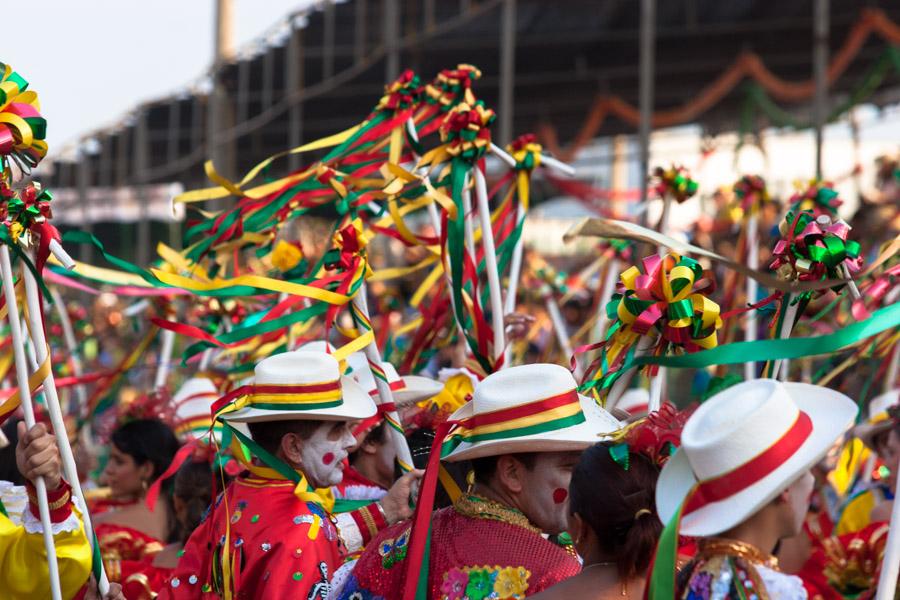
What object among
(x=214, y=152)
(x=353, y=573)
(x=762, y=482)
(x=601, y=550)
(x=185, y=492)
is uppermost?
(x=762, y=482)

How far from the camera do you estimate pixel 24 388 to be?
3.37 metres

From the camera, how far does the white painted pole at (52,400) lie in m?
3.43

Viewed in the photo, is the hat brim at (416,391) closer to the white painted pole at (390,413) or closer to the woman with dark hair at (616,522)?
the white painted pole at (390,413)

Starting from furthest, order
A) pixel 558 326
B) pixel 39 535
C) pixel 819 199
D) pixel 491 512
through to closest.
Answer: pixel 558 326 → pixel 819 199 → pixel 39 535 → pixel 491 512

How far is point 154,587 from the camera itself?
5008 millimetres

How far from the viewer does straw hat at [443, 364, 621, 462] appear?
3.41 metres

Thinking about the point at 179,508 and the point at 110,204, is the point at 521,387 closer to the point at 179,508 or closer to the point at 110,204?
the point at 179,508

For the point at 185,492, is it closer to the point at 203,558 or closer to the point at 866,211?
the point at 203,558

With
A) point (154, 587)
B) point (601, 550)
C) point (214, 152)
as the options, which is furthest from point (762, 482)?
point (214, 152)

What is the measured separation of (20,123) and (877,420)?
3.53 m

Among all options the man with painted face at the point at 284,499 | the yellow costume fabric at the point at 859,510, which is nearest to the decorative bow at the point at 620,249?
the yellow costume fabric at the point at 859,510

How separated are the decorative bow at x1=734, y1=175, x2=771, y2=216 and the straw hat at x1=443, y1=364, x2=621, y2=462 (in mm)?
3356

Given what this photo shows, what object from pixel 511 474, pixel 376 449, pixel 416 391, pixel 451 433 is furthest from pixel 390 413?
pixel 511 474

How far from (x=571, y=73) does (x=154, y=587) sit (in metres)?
10.5
